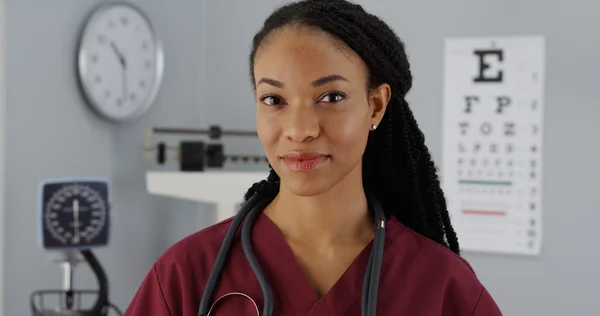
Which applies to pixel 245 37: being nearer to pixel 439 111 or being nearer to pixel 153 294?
pixel 439 111

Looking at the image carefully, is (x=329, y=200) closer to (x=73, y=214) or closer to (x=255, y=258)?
(x=255, y=258)

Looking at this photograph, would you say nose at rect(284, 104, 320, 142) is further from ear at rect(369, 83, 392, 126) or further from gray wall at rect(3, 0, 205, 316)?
gray wall at rect(3, 0, 205, 316)

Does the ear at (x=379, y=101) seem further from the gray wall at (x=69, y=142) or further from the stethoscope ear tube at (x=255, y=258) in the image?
the gray wall at (x=69, y=142)

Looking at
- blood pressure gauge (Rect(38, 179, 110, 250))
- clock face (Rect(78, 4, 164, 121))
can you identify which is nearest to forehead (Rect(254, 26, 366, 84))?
blood pressure gauge (Rect(38, 179, 110, 250))

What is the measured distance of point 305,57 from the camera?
2.72 ft

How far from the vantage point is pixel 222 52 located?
301 cm

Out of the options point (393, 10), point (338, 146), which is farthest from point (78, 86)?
point (338, 146)

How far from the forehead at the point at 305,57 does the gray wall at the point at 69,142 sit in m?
1.48

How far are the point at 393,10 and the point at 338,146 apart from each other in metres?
1.92

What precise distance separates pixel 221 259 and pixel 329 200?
138 mm

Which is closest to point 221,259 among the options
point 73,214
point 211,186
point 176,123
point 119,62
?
point 73,214

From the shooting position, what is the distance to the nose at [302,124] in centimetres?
82

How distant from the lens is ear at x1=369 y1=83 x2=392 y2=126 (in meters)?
0.90

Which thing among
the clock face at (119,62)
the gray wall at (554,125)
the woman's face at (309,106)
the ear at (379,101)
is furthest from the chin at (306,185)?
the gray wall at (554,125)
